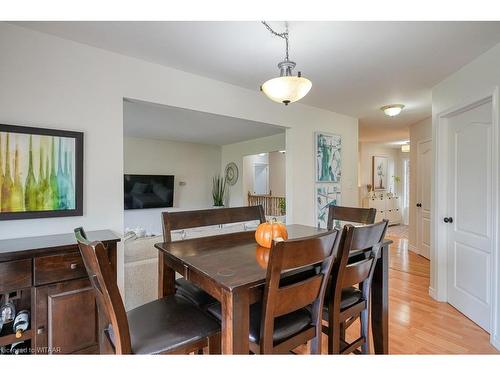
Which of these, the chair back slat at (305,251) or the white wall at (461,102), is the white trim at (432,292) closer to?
the white wall at (461,102)

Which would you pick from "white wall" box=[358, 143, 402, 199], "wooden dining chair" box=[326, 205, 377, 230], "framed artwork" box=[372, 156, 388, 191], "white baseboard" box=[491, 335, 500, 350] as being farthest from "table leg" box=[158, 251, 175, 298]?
"framed artwork" box=[372, 156, 388, 191]

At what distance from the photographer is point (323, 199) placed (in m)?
3.87

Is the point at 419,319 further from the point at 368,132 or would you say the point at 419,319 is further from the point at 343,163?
the point at 368,132

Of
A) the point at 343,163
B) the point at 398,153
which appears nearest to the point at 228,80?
the point at 343,163

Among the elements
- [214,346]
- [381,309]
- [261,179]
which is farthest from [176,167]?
[381,309]

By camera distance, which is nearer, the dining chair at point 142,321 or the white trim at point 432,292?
the dining chair at point 142,321

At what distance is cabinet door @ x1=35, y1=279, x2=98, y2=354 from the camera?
1561 millimetres

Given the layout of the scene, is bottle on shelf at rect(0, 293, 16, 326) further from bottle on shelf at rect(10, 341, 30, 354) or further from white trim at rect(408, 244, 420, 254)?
white trim at rect(408, 244, 420, 254)

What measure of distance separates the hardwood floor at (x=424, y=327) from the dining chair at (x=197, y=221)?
98 centimetres

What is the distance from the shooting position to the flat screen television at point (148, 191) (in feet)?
18.8

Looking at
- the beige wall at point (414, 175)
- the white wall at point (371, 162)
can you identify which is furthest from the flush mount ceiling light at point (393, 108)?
the white wall at point (371, 162)

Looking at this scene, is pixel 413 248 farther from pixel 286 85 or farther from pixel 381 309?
pixel 286 85

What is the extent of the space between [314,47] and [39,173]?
2.27m
